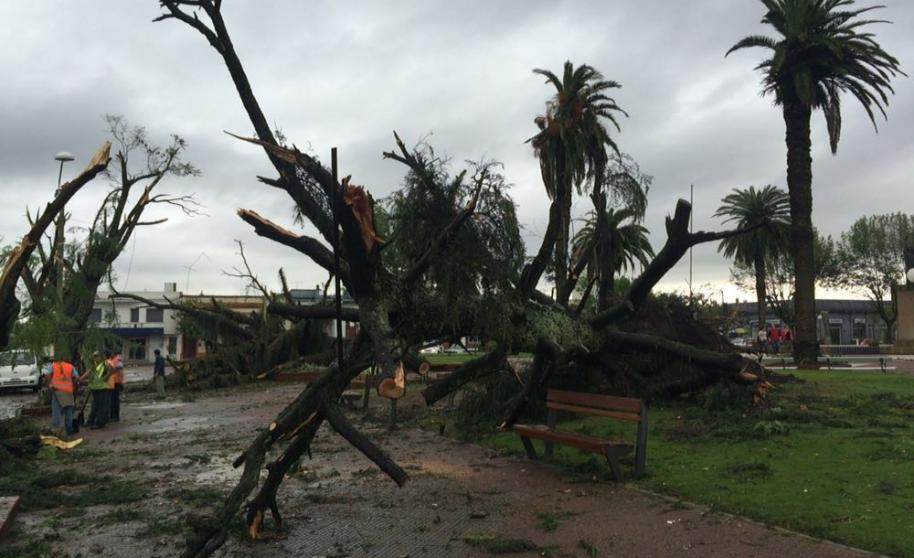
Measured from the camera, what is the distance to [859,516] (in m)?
6.08

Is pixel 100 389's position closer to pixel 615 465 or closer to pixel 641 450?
pixel 615 465

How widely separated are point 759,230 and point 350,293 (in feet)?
120

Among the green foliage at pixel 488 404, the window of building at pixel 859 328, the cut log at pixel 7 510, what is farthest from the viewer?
the window of building at pixel 859 328

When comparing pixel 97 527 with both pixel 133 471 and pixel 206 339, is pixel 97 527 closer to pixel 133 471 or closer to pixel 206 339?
pixel 133 471

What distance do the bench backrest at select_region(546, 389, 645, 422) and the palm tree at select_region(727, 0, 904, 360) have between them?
47.4 feet

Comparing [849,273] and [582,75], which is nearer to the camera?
[582,75]

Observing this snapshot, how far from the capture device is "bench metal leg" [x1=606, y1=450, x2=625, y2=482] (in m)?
7.81

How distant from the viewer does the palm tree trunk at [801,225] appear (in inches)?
835

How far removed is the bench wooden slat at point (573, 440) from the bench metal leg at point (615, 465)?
3.0 inches

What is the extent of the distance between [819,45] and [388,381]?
2087 cm

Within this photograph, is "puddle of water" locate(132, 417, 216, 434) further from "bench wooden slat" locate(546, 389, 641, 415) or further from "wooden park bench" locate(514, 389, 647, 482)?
"bench wooden slat" locate(546, 389, 641, 415)

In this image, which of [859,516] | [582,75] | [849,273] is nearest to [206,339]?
[582,75]

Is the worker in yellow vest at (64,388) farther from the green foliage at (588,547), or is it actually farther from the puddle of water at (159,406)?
the green foliage at (588,547)

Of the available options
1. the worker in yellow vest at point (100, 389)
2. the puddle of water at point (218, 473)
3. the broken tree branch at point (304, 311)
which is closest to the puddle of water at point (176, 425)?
the worker in yellow vest at point (100, 389)
